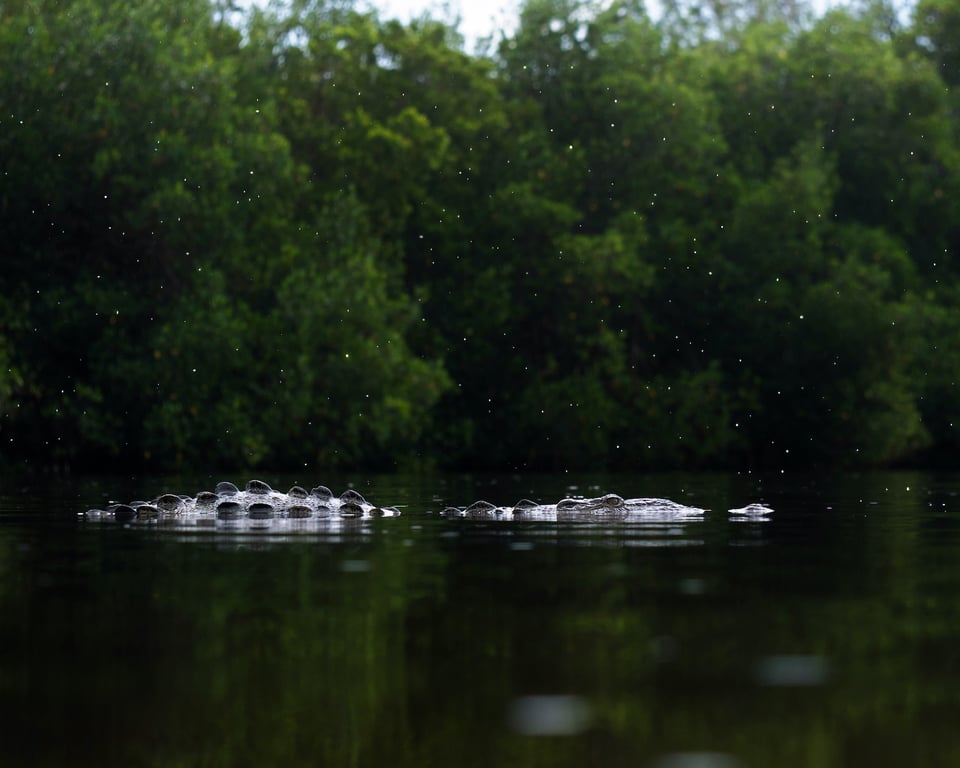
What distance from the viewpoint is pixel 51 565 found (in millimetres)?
14070

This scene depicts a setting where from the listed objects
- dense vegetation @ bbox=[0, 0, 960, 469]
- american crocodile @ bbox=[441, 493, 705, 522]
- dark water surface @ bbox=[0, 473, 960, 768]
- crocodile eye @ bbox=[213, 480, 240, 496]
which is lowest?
dark water surface @ bbox=[0, 473, 960, 768]

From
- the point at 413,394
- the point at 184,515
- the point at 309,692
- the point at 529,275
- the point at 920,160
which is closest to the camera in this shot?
the point at 309,692

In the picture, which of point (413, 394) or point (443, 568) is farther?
point (413, 394)

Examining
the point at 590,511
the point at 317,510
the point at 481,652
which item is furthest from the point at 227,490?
the point at 481,652

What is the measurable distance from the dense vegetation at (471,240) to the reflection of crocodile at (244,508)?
2212 centimetres

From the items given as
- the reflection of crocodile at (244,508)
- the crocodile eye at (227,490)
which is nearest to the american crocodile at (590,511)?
the reflection of crocodile at (244,508)

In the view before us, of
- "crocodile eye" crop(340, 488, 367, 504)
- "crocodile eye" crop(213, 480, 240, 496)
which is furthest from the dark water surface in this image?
"crocodile eye" crop(340, 488, 367, 504)

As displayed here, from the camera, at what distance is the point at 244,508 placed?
21094 millimetres

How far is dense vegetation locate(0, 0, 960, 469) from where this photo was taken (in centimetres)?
4781

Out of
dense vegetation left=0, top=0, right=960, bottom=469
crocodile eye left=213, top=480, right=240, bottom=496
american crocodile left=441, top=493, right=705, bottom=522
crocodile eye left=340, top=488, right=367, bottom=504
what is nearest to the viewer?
american crocodile left=441, top=493, right=705, bottom=522

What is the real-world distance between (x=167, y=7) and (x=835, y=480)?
2574cm

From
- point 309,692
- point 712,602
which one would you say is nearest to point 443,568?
point 712,602

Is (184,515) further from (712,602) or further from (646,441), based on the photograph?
(646,441)

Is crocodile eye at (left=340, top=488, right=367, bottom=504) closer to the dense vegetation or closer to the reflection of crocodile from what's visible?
the reflection of crocodile
